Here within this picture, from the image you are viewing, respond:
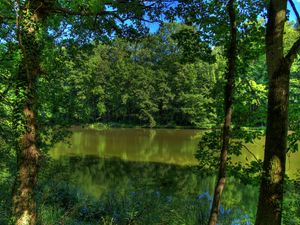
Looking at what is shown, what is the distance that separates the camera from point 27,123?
570 centimetres

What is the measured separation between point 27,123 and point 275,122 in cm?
387

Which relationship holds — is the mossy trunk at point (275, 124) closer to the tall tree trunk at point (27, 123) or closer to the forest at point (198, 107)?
the forest at point (198, 107)

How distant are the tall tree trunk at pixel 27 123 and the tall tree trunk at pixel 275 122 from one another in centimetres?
367

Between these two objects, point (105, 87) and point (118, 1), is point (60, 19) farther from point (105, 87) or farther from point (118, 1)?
point (105, 87)

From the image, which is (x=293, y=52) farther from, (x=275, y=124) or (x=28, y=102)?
(x=28, y=102)

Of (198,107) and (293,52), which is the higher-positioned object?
(293,52)

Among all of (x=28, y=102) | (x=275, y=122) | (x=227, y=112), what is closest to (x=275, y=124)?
(x=275, y=122)

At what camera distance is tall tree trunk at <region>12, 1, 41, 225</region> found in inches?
221

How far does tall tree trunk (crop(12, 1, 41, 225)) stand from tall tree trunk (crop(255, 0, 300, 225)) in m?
3.67

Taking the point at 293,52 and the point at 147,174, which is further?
the point at 147,174

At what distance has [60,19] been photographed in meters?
9.43

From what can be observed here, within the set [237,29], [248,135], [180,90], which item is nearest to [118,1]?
[237,29]

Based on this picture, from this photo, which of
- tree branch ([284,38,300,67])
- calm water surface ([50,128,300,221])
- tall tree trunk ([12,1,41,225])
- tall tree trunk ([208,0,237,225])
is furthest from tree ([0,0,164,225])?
tree branch ([284,38,300,67])

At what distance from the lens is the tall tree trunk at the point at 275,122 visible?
12.9ft
